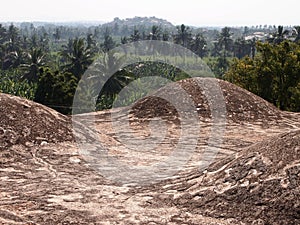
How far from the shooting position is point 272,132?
13.2 m

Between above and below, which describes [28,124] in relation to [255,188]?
below

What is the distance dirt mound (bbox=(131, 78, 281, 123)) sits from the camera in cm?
1448

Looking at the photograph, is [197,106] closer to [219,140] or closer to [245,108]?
[245,108]

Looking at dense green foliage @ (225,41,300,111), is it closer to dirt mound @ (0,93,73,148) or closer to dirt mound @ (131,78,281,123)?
dirt mound @ (131,78,281,123)

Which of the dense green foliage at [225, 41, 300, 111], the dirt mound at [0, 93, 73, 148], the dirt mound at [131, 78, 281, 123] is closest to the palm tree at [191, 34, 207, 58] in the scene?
the dense green foliage at [225, 41, 300, 111]

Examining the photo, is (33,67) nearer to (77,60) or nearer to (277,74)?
(77,60)

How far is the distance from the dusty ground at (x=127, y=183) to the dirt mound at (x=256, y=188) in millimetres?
12

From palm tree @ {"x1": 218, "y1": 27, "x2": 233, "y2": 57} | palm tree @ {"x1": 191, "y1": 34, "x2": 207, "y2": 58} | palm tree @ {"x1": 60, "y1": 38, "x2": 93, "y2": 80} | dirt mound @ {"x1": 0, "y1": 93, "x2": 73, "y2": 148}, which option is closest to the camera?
dirt mound @ {"x1": 0, "y1": 93, "x2": 73, "y2": 148}

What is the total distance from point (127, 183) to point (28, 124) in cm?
353

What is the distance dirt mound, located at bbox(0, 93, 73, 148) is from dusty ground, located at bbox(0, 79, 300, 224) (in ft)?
0.07

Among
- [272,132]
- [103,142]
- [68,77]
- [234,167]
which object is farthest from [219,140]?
[68,77]

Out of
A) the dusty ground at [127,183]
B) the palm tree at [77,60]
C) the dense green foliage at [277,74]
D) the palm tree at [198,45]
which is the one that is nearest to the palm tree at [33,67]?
the palm tree at [77,60]

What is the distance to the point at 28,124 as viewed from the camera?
9625 mm

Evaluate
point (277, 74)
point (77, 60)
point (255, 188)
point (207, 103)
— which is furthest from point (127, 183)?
point (77, 60)
